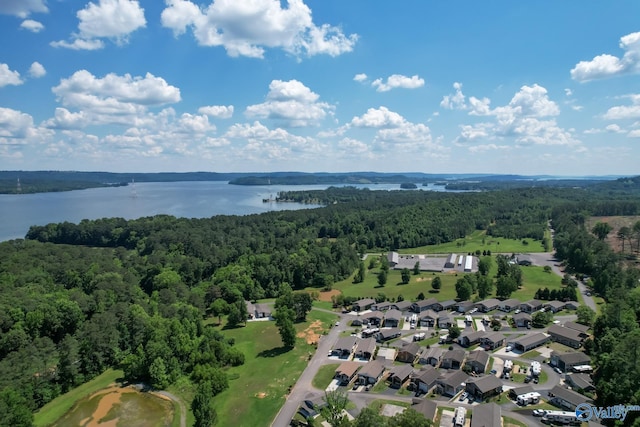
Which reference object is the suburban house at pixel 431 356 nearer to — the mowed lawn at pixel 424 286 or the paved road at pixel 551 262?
the mowed lawn at pixel 424 286

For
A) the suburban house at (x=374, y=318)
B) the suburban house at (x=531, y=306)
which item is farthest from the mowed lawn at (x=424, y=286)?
the suburban house at (x=374, y=318)

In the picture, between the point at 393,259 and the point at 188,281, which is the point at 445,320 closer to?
the point at 393,259

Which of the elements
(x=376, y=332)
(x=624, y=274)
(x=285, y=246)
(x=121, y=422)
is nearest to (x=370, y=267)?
(x=285, y=246)

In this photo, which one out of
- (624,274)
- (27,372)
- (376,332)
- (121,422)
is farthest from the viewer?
(624,274)

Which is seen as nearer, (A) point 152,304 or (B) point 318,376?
(B) point 318,376

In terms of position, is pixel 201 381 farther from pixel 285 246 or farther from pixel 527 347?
pixel 285 246

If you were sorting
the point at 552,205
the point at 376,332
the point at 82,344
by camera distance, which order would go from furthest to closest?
the point at 552,205, the point at 376,332, the point at 82,344

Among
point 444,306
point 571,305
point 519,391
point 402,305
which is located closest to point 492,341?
point 519,391
